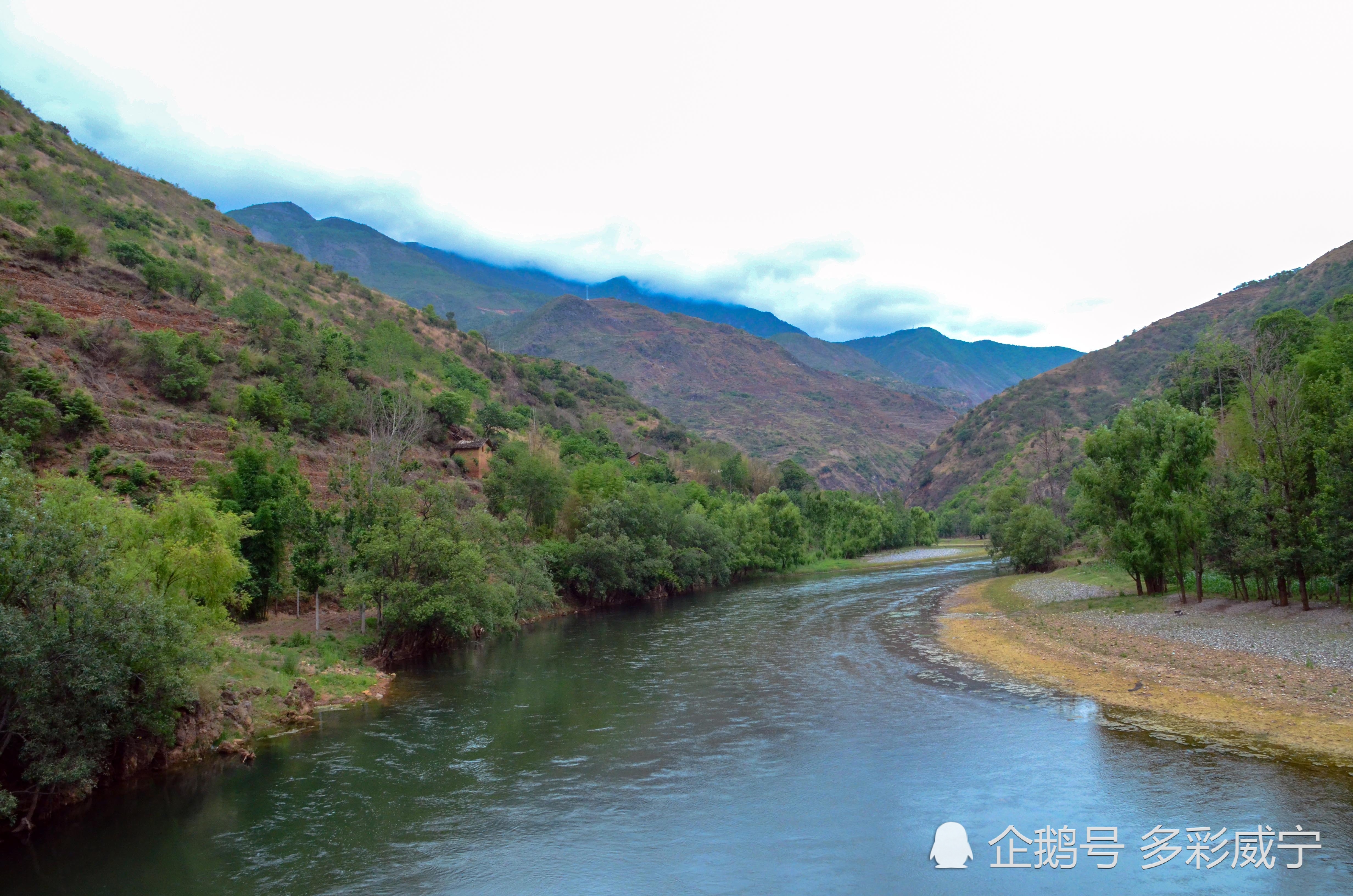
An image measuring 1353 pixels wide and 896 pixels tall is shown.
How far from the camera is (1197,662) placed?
2669cm

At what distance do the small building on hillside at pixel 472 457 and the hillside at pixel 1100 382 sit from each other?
→ 372 feet

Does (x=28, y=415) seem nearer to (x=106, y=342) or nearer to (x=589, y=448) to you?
(x=106, y=342)

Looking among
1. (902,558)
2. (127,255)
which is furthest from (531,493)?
(902,558)

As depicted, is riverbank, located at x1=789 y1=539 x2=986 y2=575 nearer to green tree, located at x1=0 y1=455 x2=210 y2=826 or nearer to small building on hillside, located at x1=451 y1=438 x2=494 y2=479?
small building on hillside, located at x1=451 y1=438 x2=494 y2=479

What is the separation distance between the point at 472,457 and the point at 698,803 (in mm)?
63920

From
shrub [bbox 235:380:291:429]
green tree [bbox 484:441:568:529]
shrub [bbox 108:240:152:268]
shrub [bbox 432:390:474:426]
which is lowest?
green tree [bbox 484:441:568:529]

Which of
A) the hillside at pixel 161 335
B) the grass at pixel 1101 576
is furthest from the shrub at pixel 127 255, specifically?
the grass at pixel 1101 576

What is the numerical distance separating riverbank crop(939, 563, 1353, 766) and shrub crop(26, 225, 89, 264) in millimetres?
70984

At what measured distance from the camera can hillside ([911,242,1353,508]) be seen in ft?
441

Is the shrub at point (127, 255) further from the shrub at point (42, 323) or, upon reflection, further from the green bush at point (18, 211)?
the shrub at point (42, 323)

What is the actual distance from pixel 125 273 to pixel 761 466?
92.9m

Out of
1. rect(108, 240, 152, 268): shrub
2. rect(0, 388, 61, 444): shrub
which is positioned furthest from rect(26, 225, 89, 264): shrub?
rect(0, 388, 61, 444): shrub

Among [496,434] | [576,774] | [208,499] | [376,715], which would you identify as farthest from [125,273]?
[576,774]

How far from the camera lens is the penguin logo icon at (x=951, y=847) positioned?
1398 cm
